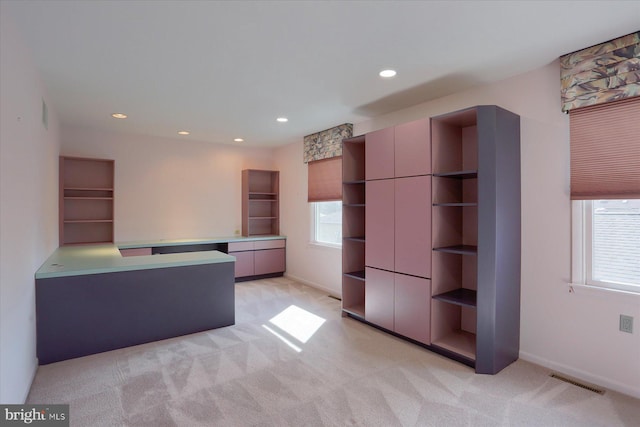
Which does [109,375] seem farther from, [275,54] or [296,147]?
[296,147]

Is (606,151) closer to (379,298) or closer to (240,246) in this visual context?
(379,298)

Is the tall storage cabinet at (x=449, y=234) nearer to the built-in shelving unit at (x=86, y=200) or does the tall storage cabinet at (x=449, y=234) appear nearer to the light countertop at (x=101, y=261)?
the light countertop at (x=101, y=261)

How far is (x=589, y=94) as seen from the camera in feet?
8.09

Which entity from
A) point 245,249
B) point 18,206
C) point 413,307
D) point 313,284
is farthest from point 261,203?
point 18,206

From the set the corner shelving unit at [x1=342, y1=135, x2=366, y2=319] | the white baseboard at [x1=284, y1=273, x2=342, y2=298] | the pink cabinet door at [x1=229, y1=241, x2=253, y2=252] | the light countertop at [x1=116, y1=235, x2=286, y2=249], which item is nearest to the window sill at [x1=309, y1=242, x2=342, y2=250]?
the white baseboard at [x1=284, y1=273, x2=342, y2=298]

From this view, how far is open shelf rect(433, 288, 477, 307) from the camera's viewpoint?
9.40ft

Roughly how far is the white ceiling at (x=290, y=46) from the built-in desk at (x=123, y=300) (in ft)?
5.74

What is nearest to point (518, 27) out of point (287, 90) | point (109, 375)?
point (287, 90)

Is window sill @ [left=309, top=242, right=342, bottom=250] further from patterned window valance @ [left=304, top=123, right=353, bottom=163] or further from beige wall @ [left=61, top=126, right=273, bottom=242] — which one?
beige wall @ [left=61, top=126, right=273, bottom=242]

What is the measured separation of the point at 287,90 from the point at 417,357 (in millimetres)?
2848

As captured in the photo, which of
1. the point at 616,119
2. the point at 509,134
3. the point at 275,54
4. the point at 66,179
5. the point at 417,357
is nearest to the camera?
the point at 616,119

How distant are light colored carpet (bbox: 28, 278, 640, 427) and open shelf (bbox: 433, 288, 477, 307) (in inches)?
20.8

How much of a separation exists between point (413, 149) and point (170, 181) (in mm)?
4275

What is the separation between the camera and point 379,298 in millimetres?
3590
